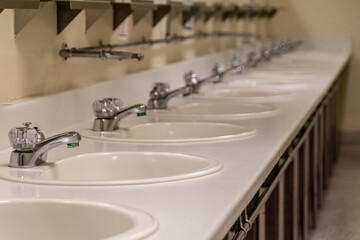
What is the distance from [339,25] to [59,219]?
598 cm

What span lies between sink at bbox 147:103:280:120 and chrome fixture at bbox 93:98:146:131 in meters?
0.40

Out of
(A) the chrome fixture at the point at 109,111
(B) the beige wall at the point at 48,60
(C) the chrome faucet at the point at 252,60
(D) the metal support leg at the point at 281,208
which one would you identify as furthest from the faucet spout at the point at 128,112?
(C) the chrome faucet at the point at 252,60

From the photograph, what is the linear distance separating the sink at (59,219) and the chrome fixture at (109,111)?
31.3 inches

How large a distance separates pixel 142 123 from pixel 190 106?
61 cm

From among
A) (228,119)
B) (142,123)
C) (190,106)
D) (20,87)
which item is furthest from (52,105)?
(190,106)

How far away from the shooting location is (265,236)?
195 cm

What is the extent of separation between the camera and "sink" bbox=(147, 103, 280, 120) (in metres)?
2.46

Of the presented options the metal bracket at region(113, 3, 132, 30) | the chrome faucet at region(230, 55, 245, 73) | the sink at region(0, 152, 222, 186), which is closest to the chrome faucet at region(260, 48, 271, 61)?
the chrome faucet at region(230, 55, 245, 73)

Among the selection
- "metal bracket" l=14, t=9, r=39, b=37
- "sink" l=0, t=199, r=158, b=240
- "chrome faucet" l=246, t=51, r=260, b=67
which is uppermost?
"metal bracket" l=14, t=9, r=39, b=37

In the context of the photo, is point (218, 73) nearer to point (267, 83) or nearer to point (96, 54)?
point (267, 83)

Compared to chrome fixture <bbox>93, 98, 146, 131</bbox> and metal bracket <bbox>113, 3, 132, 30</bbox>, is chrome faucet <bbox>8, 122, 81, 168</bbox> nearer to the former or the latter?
chrome fixture <bbox>93, 98, 146, 131</bbox>

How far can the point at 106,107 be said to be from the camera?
203 centimetres

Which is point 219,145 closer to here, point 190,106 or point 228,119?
point 228,119

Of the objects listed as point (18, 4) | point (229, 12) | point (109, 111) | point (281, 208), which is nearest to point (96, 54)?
point (109, 111)
